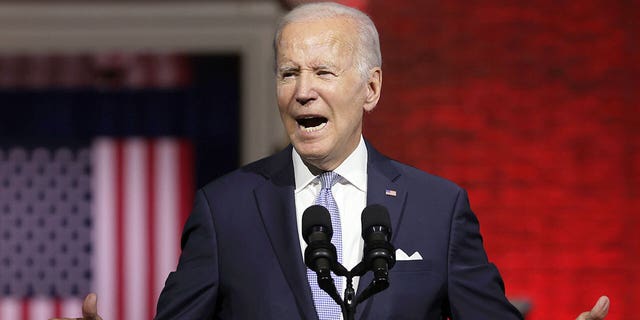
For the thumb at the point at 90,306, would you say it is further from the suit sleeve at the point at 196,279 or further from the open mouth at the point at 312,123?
the open mouth at the point at 312,123

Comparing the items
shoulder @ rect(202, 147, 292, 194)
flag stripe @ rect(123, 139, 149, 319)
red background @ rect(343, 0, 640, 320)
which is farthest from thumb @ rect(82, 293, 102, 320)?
flag stripe @ rect(123, 139, 149, 319)

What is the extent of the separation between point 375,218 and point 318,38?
1.24 feet

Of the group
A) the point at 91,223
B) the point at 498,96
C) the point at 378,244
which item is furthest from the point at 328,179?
the point at 91,223

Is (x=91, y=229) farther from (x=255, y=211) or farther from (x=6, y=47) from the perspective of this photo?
(x=255, y=211)

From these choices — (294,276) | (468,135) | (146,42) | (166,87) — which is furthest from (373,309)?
(166,87)

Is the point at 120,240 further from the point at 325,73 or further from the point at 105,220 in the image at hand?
the point at 325,73

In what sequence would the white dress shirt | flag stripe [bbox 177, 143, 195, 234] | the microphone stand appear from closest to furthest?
the microphone stand → the white dress shirt → flag stripe [bbox 177, 143, 195, 234]

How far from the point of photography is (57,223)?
771cm

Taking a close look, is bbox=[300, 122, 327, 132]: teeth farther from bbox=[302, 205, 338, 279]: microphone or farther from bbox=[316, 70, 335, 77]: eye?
bbox=[302, 205, 338, 279]: microphone

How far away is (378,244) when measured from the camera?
6.16 ft

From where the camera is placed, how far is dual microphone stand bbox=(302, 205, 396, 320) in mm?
1851

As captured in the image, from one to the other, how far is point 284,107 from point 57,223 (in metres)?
5.83

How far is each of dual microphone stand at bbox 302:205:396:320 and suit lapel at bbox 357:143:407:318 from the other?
0.73 feet

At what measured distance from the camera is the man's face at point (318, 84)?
211 cm
